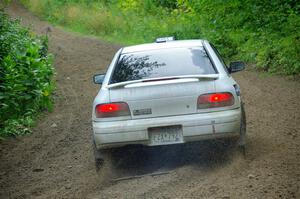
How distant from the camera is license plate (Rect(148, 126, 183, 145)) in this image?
6.63 meters

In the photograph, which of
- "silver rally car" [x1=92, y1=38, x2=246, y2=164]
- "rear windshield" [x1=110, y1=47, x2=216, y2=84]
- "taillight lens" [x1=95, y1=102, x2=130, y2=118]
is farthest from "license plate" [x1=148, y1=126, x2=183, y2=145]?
"rear windshield" [x1=110, y1=47, x2=216, y2=84]

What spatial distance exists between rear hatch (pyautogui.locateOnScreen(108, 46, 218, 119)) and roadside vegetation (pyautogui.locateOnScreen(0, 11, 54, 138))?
11.7ft

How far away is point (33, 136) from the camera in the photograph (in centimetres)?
1036

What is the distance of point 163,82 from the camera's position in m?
6.71

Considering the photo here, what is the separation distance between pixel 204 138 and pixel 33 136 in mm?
4620

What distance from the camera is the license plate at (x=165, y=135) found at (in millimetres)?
6629

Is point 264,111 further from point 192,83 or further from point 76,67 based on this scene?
point 76,67

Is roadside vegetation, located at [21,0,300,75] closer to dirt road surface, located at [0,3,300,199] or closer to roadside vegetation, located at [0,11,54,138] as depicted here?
dirt road surface, located at [0,3,300,199]

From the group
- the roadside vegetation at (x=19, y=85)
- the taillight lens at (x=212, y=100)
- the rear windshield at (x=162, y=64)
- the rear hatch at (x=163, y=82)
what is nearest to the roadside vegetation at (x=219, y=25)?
the roadside vegetation at (x=19, y=85)

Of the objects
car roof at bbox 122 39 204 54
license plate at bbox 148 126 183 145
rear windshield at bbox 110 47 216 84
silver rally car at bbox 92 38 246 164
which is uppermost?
car roof at bbox 122 39 204 54

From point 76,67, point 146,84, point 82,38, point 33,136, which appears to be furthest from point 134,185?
point 82,38

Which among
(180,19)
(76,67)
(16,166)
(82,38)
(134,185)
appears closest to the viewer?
(134,185)

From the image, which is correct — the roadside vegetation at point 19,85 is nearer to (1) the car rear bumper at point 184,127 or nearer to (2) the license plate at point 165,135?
(1) the car rear bumper at point 184,127

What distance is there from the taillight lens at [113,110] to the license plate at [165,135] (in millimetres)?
374
